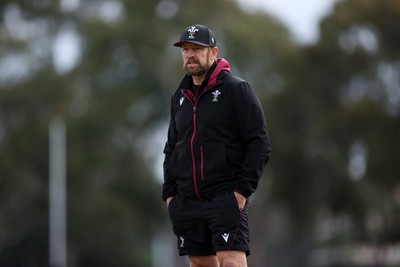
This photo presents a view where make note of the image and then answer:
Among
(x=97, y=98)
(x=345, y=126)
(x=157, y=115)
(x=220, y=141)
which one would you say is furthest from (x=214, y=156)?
(x=157, y=115)

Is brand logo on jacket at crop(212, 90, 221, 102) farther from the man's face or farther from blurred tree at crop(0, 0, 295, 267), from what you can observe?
blurred tree at crop(0, 0, 295, 267)

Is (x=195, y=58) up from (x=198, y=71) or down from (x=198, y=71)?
up

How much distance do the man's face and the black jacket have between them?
4.4 inches

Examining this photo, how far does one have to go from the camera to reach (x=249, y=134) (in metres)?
8.77

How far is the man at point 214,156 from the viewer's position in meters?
8.72

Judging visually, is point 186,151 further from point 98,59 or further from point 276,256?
point 276,256

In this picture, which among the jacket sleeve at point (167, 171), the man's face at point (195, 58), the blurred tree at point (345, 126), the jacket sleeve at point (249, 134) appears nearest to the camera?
the jacket sleeve at point (249, 134)

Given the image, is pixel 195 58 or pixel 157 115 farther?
pixel 157 115

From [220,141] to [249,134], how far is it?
239mm

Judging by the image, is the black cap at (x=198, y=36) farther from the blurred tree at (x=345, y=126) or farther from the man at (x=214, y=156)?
the blurred tree at (x=345, y=126)

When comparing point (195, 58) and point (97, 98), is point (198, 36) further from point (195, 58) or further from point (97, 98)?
point (97, 98)

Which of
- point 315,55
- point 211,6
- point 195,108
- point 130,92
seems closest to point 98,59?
point 130,92

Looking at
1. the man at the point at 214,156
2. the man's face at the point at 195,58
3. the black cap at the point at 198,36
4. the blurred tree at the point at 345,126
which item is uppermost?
the blurred tree at the point at 345,126

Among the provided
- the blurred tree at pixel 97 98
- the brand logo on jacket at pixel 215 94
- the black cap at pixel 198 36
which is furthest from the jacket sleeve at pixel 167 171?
the blurred tree at pixel 97 98
